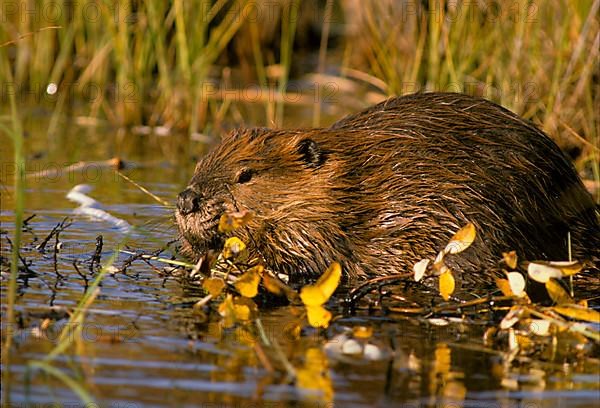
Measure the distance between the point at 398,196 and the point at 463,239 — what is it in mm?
882

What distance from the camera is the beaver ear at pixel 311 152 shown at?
4504 millimetres

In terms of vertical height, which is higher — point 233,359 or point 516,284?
point 516,284

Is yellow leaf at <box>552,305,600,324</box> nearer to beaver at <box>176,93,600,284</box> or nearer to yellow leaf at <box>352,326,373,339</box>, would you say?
yellow leaf at <box>352,326,373,339</box>

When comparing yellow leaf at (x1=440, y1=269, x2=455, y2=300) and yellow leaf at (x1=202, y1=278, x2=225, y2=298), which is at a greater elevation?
yellow leaf at (x1=440, y1=269, x2=455, y2=300)

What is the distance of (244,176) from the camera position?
4496mm

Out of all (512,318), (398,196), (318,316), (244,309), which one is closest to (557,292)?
(512,318)

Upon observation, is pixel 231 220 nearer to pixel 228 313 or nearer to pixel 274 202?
pixel 228 313

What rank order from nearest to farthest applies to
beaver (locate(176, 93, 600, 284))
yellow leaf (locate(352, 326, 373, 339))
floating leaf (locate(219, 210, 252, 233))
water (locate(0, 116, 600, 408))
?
water (locate(0, 116, 600, 408)), yellow leaf (locate(352, 326, 373, 339)), floating leaf (locate(219, 210, 252, 233)), beaver (locate(176, 93, 600, 284))

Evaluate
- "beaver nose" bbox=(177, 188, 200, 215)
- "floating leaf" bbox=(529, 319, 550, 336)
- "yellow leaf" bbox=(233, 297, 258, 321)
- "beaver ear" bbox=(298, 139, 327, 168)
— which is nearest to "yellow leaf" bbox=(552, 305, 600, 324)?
"floating leaf" bbox=(529, 319, 550, 336)

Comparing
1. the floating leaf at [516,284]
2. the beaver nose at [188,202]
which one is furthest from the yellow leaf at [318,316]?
the beaver nose at [188,202]

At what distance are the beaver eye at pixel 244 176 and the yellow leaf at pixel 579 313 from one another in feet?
5.16

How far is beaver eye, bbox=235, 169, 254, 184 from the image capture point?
14.7 feet

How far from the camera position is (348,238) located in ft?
14.4

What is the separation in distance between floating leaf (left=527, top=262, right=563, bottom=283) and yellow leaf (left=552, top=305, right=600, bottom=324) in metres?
0.10
